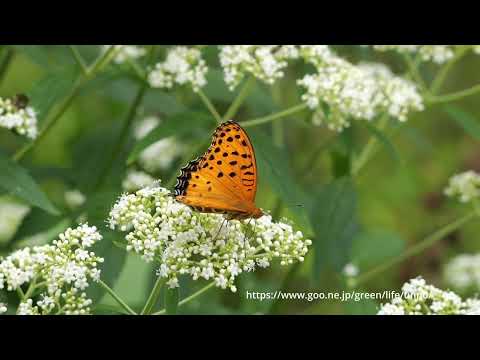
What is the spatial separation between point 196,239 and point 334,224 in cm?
148

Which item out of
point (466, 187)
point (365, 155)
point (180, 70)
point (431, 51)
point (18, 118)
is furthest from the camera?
point (466, 187)

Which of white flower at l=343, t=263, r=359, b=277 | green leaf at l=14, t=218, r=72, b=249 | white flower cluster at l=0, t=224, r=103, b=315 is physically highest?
white flower at l=343, t=263, r=359, b=277

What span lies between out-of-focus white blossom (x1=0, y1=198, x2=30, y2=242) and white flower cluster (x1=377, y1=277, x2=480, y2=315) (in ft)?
9.23

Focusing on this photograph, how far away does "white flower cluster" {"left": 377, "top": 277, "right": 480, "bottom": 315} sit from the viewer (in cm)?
281

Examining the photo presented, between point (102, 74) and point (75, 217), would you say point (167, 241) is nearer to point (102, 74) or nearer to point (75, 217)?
point (75, 217)

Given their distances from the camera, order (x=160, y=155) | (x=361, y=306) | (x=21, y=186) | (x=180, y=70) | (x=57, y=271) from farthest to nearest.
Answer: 1. (x=160, y=155)
2. (x=361, y=306)
3. (x=180, y=70)
4. (x=21, y=186)
5. (x=57, y=271)

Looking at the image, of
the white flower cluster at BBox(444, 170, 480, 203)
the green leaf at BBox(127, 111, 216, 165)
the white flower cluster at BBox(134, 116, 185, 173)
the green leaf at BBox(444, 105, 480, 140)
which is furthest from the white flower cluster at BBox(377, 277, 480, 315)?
the white flower cluster at BBox(134, 116, 185, 173)

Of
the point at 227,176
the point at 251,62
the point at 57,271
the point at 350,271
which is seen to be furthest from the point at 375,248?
the point at 57,271

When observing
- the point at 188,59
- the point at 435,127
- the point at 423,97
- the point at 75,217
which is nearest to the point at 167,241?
the point at 75,217

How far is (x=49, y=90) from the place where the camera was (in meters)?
3.90

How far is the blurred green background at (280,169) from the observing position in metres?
3.98

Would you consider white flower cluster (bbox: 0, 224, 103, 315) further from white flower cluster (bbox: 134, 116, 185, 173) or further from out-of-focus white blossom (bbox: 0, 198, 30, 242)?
white flower cluster (bbox: 134, 116, 185, 173)

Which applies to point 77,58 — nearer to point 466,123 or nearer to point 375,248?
point 466,123
